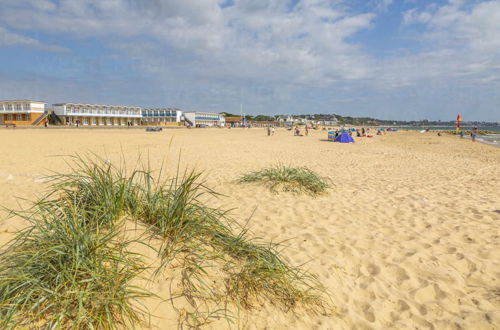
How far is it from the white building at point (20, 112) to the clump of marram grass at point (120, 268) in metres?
62.7

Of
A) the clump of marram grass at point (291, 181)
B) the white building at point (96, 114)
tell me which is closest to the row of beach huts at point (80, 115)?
the white building at point (96, 114)

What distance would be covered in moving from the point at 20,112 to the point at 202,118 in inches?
1971

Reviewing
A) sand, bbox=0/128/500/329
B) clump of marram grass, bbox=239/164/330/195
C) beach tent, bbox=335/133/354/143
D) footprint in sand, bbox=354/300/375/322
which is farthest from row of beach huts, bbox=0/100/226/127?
footprint in sand, bbox=354/300/375/322

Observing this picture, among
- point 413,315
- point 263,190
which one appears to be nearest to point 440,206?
point 263,190

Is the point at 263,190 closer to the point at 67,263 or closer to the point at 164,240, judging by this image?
the point at 164,240

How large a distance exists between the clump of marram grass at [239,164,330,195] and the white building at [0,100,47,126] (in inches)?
2383

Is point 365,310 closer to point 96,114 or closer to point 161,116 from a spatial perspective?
point 96,114

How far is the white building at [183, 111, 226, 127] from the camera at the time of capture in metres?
88.8

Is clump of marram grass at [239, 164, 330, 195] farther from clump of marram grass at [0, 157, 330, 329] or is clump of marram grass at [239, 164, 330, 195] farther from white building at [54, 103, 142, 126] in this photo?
white building at [54, 103, 142, 126]

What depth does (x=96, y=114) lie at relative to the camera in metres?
63.1

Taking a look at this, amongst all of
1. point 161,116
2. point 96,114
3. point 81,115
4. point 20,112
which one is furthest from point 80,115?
point 161,116

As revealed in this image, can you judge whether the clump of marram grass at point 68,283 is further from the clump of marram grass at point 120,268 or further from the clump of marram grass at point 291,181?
the clump of marram grass at point 291,181

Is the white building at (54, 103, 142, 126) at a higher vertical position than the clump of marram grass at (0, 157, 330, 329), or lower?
higher

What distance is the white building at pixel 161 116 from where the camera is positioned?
82781mm
